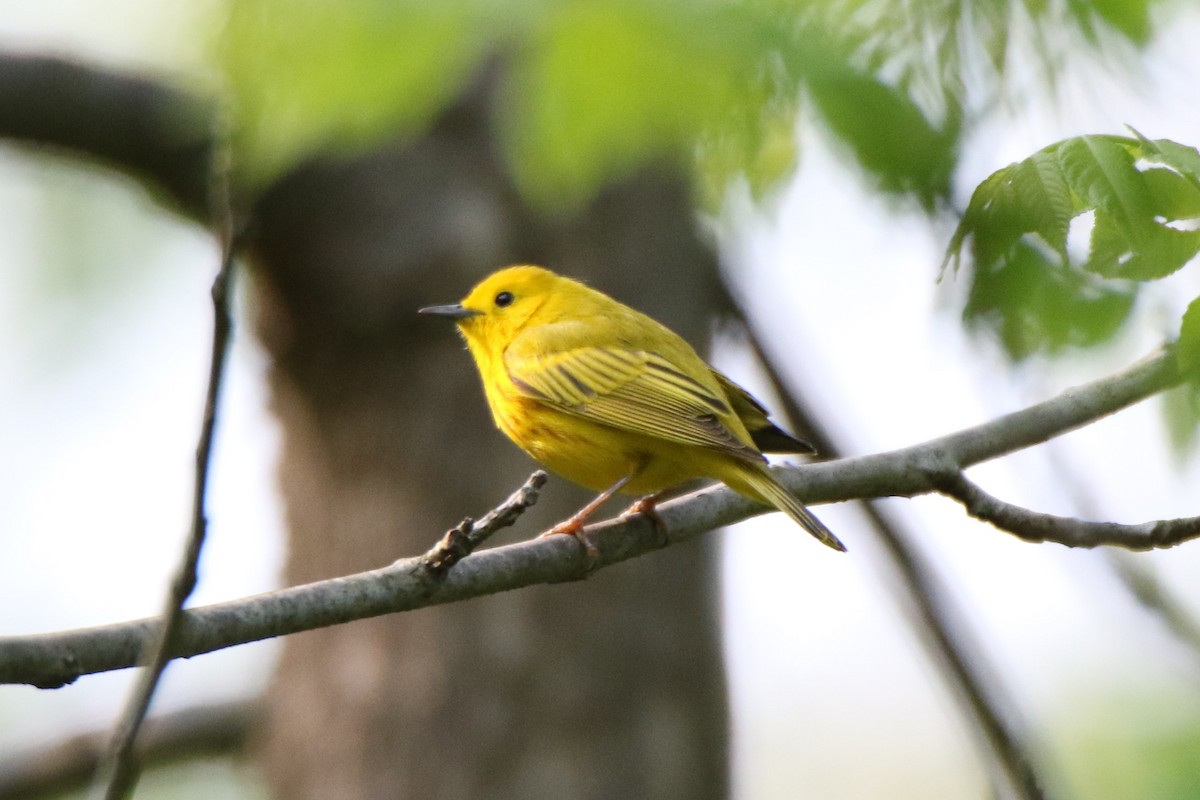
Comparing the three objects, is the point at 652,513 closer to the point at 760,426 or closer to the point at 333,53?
the point at 760,426

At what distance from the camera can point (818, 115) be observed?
1.83 metres

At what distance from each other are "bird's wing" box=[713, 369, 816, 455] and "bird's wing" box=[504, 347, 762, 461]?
8 centimetres

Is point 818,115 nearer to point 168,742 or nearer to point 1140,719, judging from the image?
point 1140,719

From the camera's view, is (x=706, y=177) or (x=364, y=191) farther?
(x=364, y=191)

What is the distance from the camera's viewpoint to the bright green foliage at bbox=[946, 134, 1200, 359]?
220 cm

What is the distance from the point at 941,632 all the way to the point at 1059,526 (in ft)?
3.84

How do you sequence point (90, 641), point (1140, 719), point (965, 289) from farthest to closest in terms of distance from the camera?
1. point (1140, 719)
2. point (90, 641)
3. point (965, 289)

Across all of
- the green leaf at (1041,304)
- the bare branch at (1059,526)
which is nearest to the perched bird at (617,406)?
the bare branch at (1059,526)

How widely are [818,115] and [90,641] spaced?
168 centimetres

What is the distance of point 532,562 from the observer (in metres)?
3.31

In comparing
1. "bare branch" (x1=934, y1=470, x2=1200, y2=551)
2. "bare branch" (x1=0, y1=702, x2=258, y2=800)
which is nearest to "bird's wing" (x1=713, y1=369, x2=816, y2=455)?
"bare branch" (x1=934, y1=470, x2=1200, y2=551)

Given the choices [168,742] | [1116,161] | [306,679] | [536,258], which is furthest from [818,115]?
[168,742]

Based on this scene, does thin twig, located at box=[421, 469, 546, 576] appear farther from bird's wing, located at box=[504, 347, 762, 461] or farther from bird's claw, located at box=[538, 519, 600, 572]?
bird's wing, located at box=[504, 347, 762, 461]

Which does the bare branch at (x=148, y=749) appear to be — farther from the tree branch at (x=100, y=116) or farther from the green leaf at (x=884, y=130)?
the green leaf at (x=884, y=130)
